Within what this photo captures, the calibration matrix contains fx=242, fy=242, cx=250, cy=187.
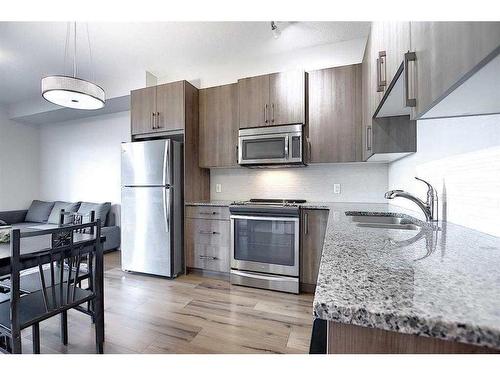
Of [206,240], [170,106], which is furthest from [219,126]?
[206,240]

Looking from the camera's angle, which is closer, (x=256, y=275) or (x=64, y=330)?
(x=64, y=330)

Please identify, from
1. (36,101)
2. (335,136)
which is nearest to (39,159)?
(36,101)

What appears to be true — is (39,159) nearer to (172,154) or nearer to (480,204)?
(172,154)

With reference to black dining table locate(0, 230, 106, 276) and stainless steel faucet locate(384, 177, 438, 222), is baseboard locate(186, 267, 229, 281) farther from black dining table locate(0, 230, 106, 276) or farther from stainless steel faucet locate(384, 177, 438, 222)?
stainless steel faucet locate(384, 177, 438, 222)

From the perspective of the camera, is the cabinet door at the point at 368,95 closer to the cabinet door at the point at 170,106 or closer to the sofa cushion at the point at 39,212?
the cabinet door at the point at 170,106

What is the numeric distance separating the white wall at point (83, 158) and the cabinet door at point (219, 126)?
203 centimetres

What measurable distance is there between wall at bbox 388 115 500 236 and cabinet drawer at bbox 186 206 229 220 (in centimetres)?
190

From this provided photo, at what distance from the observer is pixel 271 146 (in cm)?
273

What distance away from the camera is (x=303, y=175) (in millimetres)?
3031

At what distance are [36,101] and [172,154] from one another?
11.8 ft

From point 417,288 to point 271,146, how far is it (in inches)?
92.0

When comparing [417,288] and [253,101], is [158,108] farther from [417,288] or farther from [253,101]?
[417,288]

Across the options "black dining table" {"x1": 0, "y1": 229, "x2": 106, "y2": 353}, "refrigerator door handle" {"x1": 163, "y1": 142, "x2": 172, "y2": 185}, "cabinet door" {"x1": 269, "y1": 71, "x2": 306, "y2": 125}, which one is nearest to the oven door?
"refrigerator door handle" {"x1": 163, "y1": 142, "x2": 172, "y2": 185}
